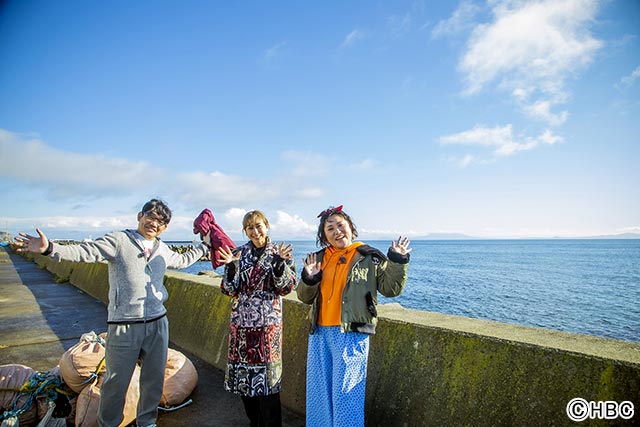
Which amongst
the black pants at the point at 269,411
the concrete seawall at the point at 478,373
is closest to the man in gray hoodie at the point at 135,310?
the black pants at the point at 269,411

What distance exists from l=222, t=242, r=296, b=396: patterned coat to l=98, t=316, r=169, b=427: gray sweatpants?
658 millimetres

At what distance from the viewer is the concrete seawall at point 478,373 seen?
6.37 ft

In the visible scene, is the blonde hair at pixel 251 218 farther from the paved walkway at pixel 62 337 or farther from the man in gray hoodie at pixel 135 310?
the paved walkway at pixel 62 337

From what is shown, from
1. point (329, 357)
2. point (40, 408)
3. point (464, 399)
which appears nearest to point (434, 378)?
point (464, 399)

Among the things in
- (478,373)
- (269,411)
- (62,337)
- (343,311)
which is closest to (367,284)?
(343,311)

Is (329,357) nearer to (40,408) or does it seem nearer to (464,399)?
(464,399)

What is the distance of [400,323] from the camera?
A: 9.32 feet

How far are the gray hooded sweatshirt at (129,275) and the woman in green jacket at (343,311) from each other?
4.18 feet

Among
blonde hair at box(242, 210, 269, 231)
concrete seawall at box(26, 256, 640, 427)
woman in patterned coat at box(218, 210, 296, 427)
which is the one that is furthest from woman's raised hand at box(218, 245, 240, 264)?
concrete seawall at box(26, 256, 640, 427)

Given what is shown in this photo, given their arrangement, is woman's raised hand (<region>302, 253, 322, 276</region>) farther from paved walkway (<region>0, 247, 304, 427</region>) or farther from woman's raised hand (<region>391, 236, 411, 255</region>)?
paved walkway (<region>0, 247, 304, 427</region>)

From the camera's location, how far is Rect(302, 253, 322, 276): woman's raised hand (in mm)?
2660

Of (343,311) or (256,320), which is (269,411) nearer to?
(256,320)

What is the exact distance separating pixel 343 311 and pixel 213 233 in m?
1.51

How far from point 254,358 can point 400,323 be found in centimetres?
117
